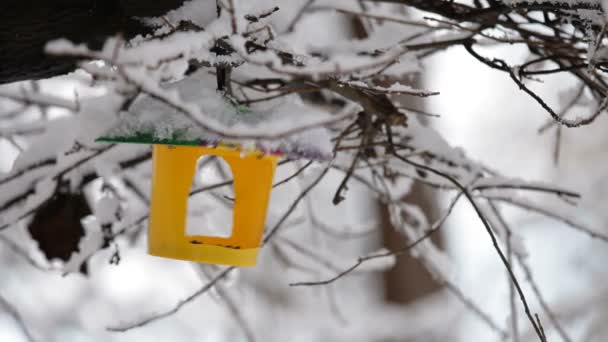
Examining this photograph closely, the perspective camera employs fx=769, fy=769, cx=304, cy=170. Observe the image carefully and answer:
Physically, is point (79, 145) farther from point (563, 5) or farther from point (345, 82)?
point (563, 5)

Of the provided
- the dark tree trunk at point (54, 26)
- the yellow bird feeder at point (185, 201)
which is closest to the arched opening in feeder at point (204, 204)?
the yellow bird feeder at point (185, 201)

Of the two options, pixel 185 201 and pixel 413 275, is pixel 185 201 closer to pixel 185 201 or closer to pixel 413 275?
pixel 185 201

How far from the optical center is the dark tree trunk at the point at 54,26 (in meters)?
0.95

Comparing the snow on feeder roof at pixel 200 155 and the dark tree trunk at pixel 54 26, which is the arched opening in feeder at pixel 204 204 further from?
the dark tree trunk at pixel 54 26

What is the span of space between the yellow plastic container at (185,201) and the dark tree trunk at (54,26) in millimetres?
266

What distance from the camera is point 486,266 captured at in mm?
6230

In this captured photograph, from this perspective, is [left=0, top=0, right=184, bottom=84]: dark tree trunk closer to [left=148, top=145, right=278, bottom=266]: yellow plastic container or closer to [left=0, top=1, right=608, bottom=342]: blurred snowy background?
[left=148, top=145, right=278, bottom=266]: yellow plastic container

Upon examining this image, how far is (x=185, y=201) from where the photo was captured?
51.0 inches

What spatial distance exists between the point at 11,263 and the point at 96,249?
3221mm

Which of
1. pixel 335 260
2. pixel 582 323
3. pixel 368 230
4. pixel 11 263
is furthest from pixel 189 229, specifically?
pixel 582 323

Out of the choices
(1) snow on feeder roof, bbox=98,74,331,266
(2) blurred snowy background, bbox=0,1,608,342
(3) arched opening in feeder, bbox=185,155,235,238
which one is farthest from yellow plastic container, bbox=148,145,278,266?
(2) blurred snowy background, bbox=0,1,608,342

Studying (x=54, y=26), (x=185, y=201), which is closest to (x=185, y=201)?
(x=185, y=201)

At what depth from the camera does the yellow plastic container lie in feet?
4.13

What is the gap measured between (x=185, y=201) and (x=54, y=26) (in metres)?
0.41
